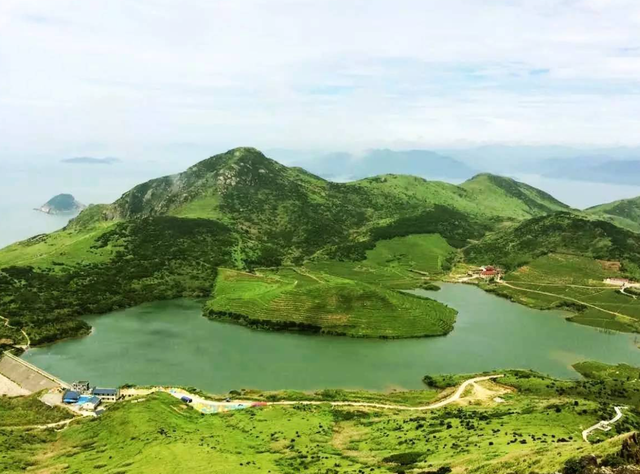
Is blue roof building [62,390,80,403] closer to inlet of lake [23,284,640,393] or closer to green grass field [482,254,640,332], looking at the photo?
Result: inlet of lake [23,284,640,393]

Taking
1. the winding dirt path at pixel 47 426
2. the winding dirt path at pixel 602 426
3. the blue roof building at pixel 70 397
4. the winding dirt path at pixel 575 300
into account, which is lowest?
the winding dirt path at pixel 47 426

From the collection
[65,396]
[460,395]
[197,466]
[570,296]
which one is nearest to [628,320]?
[570,296]

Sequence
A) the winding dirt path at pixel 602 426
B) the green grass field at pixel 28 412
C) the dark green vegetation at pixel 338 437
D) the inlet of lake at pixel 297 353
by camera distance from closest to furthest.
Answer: the dark green vegetation at pixel 338 437, the winding dirt path at pixel 602 426, the green grass field at pixel 28 412, the inlet of lake at pixel 297 353

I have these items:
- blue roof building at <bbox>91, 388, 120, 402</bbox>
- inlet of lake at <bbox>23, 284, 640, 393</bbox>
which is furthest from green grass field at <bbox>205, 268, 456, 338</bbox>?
blue roof building at <bbox>91, 388, 120, 402</bbox>

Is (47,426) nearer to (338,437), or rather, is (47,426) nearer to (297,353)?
(338,437)

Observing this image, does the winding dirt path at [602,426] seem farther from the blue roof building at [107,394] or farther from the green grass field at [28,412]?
the green grass field at [28,412]

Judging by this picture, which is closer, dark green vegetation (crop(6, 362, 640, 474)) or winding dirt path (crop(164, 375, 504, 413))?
dark green vegetation (crop(6, 362, 640, 474))

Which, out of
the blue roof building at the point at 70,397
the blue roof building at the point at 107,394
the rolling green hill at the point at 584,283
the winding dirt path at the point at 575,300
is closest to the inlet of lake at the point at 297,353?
the blue roof building at the point at 107,394
